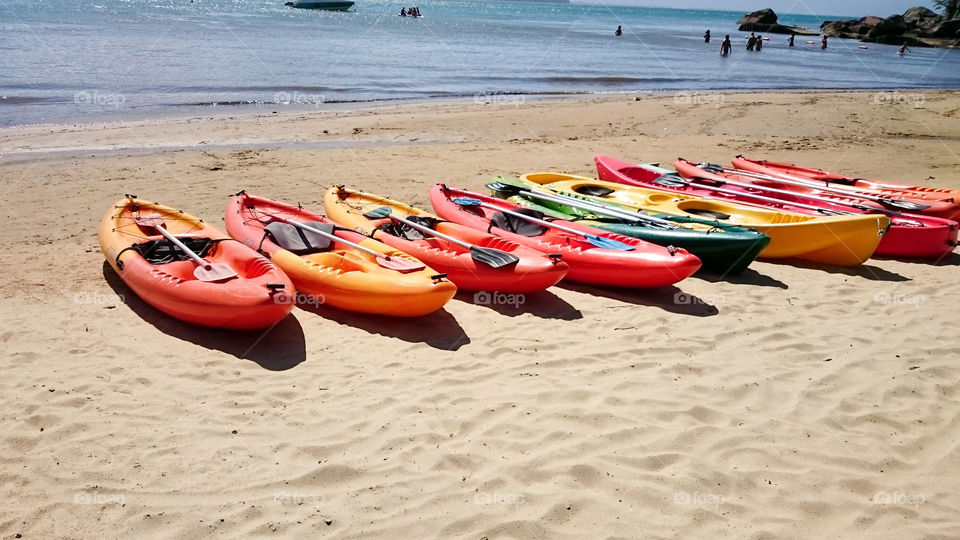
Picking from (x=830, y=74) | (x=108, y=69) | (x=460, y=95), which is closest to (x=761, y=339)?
(x=460, y=95)

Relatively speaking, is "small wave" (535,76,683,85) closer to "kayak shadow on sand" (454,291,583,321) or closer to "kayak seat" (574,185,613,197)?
"kayak seat" (574,185,613,197)

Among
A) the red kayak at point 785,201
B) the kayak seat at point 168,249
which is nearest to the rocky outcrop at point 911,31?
the red kayak at point 785,201

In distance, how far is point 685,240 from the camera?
6574 millimetres

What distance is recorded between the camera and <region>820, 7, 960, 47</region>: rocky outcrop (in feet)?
166

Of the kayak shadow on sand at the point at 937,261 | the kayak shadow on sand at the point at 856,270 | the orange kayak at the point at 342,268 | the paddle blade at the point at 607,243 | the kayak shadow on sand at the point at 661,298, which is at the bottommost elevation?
the kayak shadow on sand at the point at 661,298

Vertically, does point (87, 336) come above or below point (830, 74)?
below

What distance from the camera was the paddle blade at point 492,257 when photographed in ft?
18.8

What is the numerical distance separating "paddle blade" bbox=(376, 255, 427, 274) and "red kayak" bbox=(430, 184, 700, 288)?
1284mm

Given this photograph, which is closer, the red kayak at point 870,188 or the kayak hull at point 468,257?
the kayak hull at point 468,257

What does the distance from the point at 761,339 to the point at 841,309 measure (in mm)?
1085

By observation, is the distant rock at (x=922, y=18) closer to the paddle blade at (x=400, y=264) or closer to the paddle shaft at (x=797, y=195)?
the paddle shaft at (x=797, y=195)

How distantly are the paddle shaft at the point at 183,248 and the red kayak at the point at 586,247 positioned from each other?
2.65 metres

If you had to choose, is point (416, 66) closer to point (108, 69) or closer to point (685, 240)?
point (108, 69)

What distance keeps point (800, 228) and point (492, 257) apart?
10.4 ft
